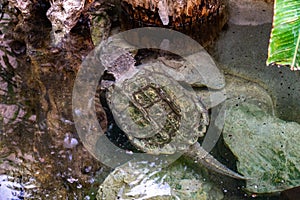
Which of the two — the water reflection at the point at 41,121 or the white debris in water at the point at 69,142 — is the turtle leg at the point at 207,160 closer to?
the water reflection at the point at 41,121

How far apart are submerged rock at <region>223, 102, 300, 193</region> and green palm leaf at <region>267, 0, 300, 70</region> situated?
0.54 m

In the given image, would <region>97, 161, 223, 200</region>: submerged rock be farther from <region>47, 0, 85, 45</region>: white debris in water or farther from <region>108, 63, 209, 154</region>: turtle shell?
<region>47, 0, 85, 45</region>: white debris in water

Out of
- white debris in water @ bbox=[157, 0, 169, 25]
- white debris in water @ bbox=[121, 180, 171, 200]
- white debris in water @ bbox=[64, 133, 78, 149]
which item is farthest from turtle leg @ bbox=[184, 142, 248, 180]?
white debris in water @ bbox=[157, 0, 169, 25]

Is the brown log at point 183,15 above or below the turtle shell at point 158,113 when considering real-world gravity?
above

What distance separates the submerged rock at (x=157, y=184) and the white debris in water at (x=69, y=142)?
25 centimetres

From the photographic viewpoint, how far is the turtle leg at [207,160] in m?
2.08

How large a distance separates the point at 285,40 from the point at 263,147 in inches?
24.5

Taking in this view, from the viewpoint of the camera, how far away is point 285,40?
1.69 m

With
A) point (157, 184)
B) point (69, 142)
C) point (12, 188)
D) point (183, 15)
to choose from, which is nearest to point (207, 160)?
point (157, 184)

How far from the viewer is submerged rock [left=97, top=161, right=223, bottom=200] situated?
6.67 ft

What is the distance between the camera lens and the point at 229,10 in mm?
2557


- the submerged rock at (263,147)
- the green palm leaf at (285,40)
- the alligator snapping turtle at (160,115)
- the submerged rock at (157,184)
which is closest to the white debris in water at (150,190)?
the submerged rock at (157,184)

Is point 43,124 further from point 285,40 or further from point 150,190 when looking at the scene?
point 285,40

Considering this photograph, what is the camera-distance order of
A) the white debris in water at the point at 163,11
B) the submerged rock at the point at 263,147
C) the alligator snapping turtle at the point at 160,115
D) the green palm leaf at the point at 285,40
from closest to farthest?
the green palm leaf at the point at 285,40 < the submerged rock at the point at 263,147 < the alligator snapping turtle at the point at 160,115 < the white debris in water at the point at 163,11
